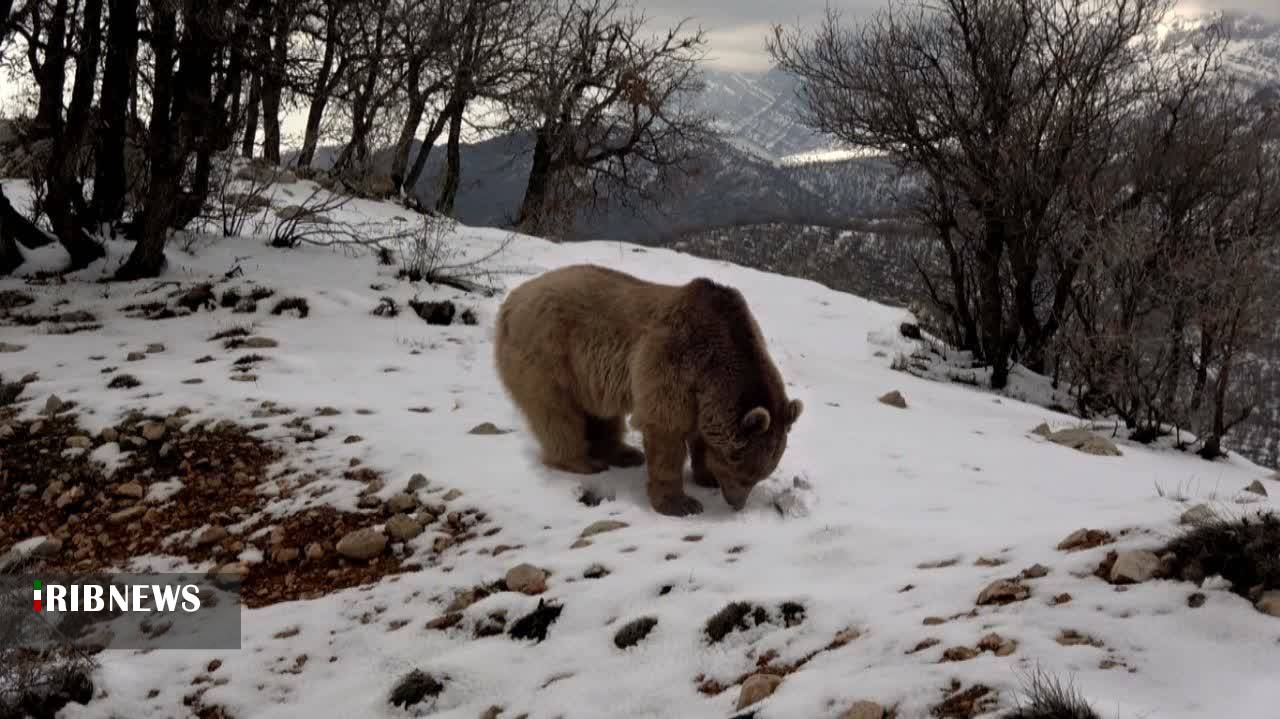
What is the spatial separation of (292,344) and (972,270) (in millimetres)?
11139

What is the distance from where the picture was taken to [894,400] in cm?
828

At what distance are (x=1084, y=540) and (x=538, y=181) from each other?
69.7 feet

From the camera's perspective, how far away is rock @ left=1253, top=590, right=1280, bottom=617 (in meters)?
2.49

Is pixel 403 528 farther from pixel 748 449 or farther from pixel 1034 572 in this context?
pixel 1034 572

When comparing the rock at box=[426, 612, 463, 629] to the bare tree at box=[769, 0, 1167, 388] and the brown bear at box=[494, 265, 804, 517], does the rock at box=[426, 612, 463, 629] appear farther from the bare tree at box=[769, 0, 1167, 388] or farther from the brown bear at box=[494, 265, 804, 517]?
the bare tree at box=[769, 0, 1167, 388]

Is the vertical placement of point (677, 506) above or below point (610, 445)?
below

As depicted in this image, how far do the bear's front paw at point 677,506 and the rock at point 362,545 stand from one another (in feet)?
5.44

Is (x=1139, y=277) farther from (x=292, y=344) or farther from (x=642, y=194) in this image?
(x=642, y=194)

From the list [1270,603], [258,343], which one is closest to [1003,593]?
[1270,603]

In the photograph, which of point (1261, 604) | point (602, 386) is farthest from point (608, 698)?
point (602, 386)

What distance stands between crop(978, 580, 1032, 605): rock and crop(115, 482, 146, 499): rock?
211 inches

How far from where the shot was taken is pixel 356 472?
18.5 ft
